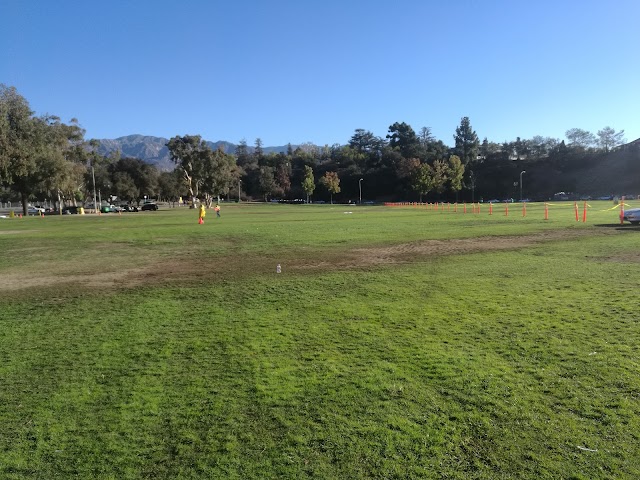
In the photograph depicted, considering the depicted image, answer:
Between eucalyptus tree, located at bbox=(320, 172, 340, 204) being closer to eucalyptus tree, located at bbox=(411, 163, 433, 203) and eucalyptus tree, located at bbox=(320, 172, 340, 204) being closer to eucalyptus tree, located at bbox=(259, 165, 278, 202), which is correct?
eucalyptus tree, located at bbox=(259, 165, 278, 202)

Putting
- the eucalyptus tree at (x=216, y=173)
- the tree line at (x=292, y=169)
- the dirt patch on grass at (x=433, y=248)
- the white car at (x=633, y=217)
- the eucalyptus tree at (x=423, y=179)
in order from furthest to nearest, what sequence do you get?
the eucalyptus tree at (x=423, y=179) → the eucalyptus tree at (x=216, y=173) → the tree line at (x=292, y=169) → the white car at (x=633, y=217) → the dirt patch on grass at (x=433, y=248)

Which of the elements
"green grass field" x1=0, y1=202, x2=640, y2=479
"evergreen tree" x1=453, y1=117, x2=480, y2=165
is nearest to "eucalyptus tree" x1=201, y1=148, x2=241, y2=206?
"green grass field" x1=0, y1=202, x2=640, y2=479

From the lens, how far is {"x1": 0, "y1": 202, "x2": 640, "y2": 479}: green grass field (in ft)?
12.5

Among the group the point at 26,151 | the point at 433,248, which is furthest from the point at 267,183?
the point at 433,248

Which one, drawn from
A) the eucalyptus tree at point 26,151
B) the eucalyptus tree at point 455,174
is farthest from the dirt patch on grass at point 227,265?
the eucalyptus tree at point 455,174

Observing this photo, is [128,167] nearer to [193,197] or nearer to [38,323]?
[193,197]

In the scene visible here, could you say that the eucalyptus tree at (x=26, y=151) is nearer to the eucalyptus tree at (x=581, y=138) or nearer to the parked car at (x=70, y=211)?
the parked car at (x=70, y=211)

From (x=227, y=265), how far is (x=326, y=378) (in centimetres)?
998

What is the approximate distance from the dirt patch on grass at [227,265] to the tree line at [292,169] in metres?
48.5

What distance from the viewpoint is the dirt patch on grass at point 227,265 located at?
12.4 m

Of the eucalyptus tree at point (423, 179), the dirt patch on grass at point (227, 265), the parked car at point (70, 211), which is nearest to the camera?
the dirt patch on grass at point (227, 265)

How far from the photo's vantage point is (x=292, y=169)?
171 m

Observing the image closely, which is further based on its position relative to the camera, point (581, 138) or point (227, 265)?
point (581, 138)

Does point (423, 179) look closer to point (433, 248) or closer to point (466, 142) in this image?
point (466, 142)
